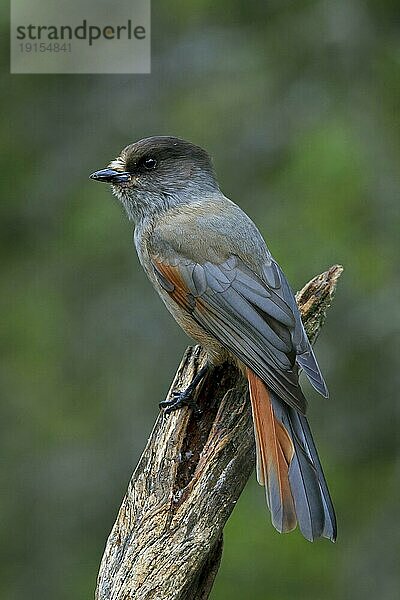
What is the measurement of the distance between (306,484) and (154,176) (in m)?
1.69

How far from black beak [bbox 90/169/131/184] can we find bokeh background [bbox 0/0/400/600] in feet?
3.71

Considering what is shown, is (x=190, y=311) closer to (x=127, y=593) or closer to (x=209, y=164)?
(x=209, y=164)

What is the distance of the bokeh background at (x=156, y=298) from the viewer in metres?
6.34

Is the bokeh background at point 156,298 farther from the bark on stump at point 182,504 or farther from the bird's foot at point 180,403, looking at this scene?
the bark on stump at point 182,504

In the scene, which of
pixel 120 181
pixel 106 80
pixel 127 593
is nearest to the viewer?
pixel 127 593

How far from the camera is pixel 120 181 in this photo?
5445 millimetres

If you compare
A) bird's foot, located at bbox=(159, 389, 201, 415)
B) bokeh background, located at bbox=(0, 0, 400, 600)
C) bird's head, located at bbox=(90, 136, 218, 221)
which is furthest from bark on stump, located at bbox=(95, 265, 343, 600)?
bokeh background, located at bbox=(0, 0, 400, 600)

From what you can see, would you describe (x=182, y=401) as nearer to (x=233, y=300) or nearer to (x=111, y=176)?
(x=233, y=300)

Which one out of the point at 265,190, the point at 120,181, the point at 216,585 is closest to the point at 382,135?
the point at 265,190

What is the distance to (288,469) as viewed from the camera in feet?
14.6

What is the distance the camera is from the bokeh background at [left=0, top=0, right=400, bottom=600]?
634cm

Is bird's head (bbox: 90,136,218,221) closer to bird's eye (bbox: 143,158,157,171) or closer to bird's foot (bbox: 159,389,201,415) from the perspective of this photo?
bird's eye (bbox: 143,158,157,171)

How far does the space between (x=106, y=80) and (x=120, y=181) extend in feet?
5.48

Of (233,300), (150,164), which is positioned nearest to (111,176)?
(150,164)
